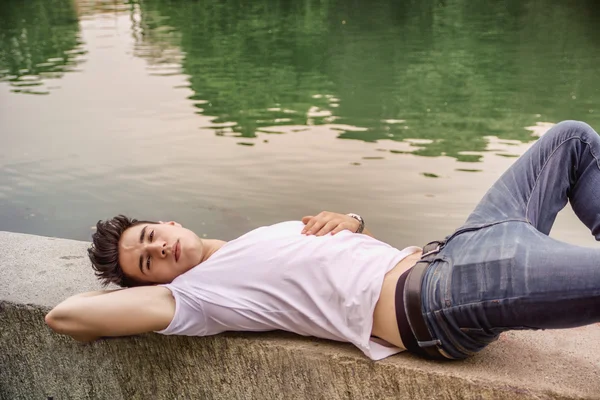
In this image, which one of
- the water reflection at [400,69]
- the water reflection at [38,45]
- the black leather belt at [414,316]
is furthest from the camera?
the water reflection at [38,45]

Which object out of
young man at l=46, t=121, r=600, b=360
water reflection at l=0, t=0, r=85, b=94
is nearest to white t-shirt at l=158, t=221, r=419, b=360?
young man at l=46, t=121, r=600, b=360

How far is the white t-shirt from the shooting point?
108 inches

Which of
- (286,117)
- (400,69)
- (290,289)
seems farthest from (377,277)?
(400,69)

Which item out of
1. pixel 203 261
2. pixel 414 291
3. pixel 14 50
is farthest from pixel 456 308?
pixel 14 50

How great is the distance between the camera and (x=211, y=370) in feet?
10.2

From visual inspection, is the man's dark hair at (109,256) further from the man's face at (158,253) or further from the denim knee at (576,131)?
the denim knee at (576,131)

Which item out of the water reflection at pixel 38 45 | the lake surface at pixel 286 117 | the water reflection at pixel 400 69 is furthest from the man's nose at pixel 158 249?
the water reflection at pixel 38 45

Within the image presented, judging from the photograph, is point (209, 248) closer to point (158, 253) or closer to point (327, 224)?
point (158, 253)

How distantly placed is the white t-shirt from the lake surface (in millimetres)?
3993

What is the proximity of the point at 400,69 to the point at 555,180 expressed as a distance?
44.9 feet

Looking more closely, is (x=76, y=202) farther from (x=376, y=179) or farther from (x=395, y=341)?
(x=395, y=341)

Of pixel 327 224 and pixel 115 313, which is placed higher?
pixel 327 224

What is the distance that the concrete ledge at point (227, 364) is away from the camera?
2.60 metres

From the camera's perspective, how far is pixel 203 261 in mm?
3086
